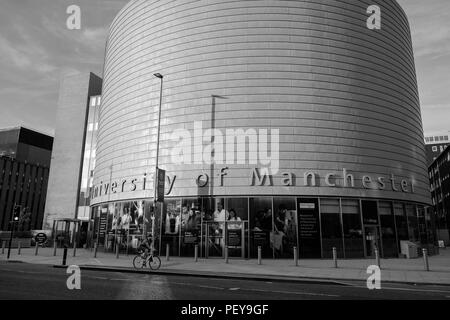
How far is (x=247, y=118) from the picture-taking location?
29344 millimetres

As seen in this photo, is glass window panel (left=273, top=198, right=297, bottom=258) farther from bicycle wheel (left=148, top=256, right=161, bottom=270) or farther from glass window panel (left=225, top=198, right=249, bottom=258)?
bicycle wheel (left=148, top=256, right=161, bottom=270)

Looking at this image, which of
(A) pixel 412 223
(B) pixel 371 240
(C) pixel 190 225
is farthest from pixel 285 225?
(A) pixel 412 223

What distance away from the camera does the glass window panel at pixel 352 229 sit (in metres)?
27.7

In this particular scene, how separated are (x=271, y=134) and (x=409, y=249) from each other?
47.9 ft

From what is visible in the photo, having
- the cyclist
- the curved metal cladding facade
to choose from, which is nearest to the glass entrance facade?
the curved metal cladding facade

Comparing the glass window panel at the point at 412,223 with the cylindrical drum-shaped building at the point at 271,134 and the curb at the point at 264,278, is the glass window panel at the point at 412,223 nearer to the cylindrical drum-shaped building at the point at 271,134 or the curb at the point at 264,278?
the cylindrical drum-shaped building at the point at 271,134

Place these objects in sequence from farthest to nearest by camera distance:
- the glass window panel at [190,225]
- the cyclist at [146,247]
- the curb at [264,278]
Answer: the glass window panel at [190,225], the cyclist at [146,247], the curb at [264,278]

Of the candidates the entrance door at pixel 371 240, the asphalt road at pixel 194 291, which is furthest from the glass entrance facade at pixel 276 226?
the asphalt road at pixel 194 291

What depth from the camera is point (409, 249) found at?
94.4 ft

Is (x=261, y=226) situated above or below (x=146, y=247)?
above

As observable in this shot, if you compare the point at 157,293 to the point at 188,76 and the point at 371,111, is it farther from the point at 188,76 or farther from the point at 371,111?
the point at 371,111

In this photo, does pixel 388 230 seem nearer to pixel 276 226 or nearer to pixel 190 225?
pixel 276 226

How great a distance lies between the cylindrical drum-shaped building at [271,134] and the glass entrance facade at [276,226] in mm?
91
